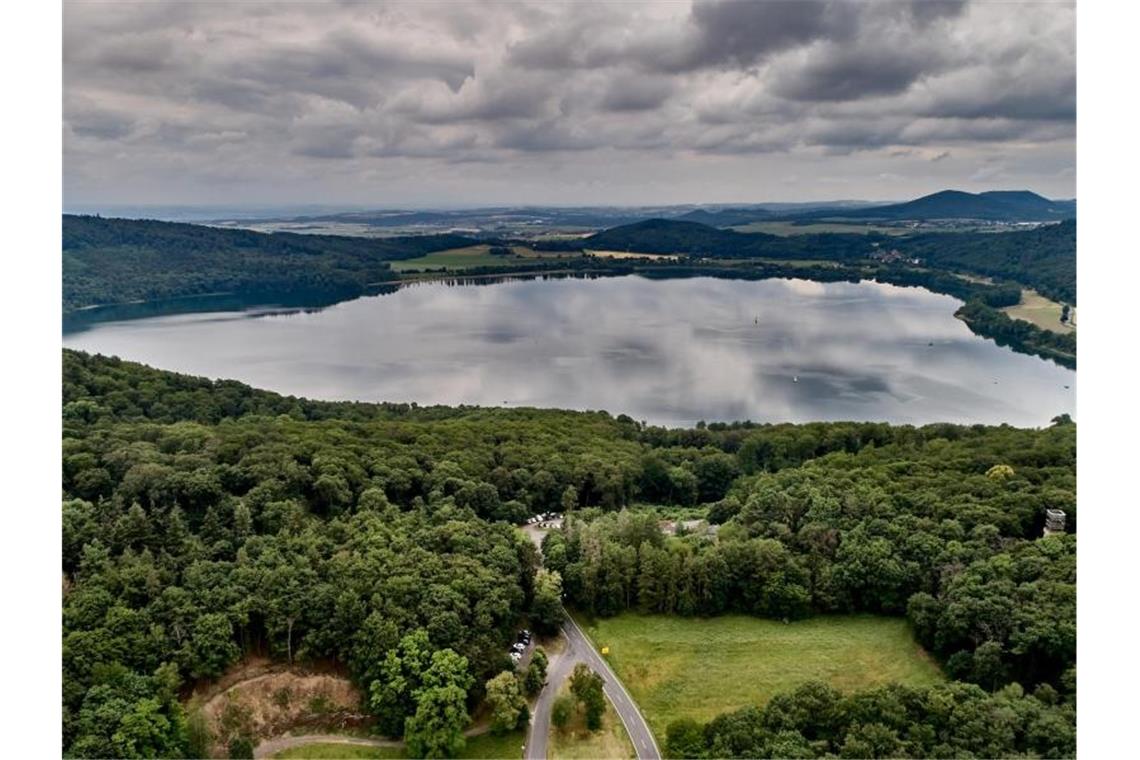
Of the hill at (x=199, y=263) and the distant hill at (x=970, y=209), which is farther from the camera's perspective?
the distant hill at (x=970, y=209)

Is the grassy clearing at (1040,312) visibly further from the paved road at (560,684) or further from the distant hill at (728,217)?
the distant hill at (728,217)

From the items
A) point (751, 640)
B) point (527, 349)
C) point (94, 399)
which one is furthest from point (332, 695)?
point (527, 349)

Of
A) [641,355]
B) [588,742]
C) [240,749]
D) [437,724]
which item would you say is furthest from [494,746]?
[641,355]

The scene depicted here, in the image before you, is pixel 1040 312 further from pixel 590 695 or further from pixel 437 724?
pixel 437 724

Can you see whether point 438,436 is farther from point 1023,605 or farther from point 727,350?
point 727,350

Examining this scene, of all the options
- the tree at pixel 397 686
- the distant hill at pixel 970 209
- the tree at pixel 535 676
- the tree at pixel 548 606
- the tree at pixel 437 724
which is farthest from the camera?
the distant hill at pixel 970 209

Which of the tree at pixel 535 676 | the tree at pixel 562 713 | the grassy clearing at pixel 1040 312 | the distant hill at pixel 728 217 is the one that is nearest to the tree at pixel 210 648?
the tree at pixel 535 676

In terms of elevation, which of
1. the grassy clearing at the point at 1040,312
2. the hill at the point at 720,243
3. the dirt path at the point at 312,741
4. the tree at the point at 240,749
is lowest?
the dirt path at the point at 312,741
